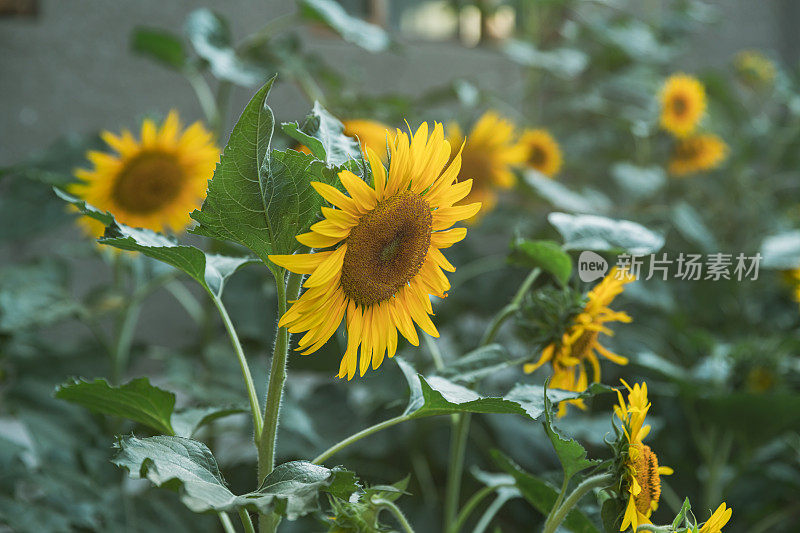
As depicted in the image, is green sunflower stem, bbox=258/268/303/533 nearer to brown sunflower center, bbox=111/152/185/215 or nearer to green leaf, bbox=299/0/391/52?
brown sunflower center, bbox=111/152/185/215

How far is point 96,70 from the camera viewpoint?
1.13 m

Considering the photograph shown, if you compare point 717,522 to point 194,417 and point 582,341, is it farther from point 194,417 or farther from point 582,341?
point 194,417

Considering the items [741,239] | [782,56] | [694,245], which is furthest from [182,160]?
[782,56]

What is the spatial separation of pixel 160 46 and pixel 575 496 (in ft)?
2.41

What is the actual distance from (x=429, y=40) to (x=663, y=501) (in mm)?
918

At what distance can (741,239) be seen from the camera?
1268 millimetres

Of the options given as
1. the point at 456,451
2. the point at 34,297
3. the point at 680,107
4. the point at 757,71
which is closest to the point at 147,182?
the point at 34,297

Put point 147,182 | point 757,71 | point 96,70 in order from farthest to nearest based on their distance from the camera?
1. point 757,71
2. point 96,70
3. point 147,182

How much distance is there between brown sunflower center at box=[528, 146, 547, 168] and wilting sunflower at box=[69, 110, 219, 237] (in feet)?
1.82

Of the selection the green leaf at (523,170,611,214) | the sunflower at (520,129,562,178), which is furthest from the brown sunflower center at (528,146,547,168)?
the green leaf at (523,170,611,214)

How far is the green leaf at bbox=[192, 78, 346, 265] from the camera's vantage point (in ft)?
1.14

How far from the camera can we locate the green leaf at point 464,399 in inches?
14.3

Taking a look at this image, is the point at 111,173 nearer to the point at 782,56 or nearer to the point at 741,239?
the point at 741,239

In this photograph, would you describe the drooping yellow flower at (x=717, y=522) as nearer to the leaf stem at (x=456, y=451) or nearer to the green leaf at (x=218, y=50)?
the leaf stem at (x=456, y=451)
